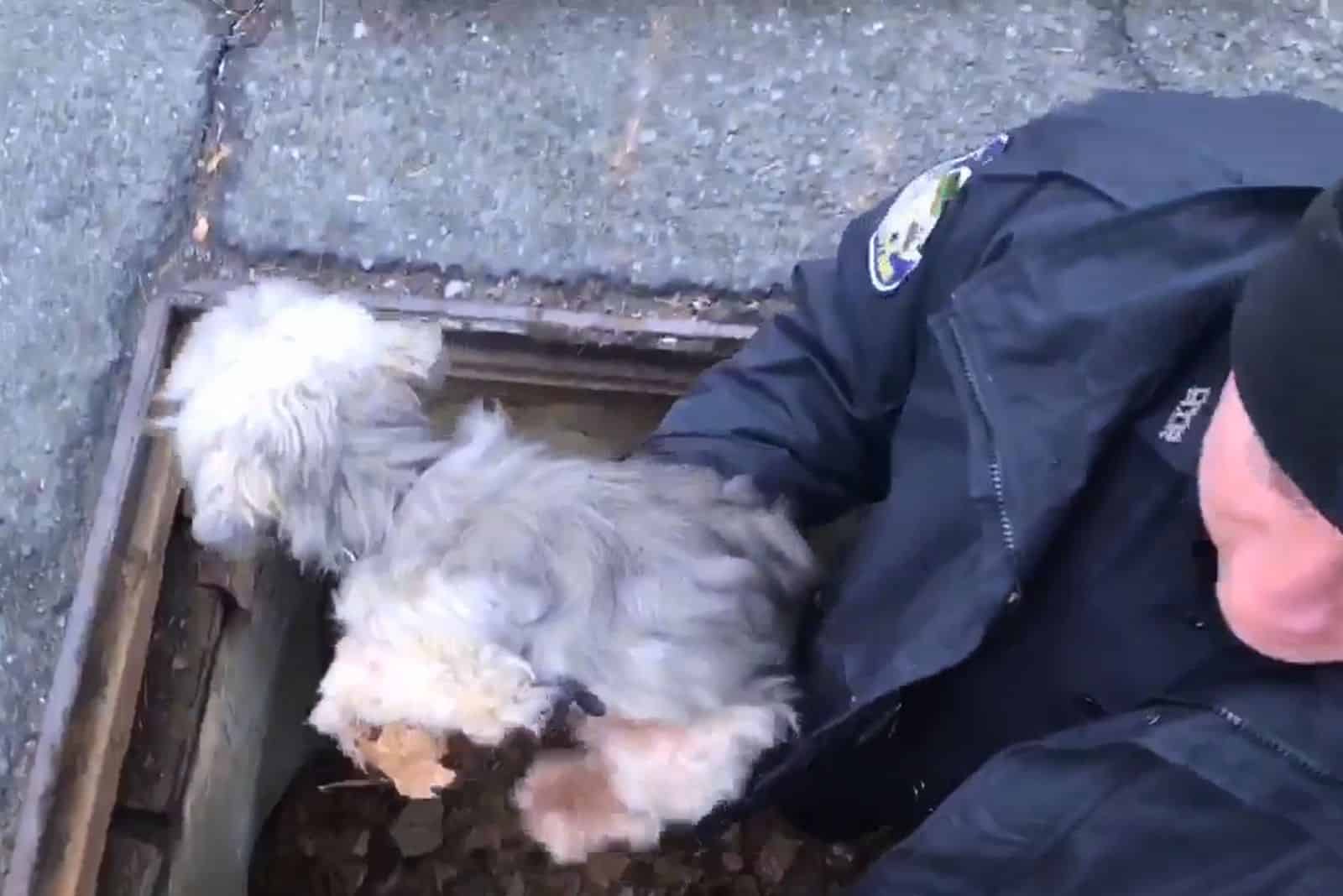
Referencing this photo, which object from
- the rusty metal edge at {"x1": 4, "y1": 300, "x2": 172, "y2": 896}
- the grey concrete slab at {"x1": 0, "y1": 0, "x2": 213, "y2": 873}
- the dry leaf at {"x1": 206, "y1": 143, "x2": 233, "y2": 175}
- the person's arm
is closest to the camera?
the person's arm

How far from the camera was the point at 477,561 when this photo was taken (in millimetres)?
714

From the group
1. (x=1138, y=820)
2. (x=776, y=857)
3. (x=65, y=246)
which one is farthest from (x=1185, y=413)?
(x=65, y=246)

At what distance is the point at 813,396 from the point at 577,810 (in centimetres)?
33

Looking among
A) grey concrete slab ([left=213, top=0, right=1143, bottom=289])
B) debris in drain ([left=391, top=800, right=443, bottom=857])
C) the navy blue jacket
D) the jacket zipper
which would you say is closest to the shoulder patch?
the navy blue jacket

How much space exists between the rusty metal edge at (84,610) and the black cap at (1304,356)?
2.71 feet

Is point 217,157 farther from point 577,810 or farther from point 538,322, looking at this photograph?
point 577,810

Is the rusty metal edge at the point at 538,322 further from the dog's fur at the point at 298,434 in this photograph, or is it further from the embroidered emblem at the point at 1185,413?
the embroidered emblem at the point at 1185,413

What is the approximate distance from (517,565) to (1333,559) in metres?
0.38

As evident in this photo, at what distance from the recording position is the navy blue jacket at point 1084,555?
70cm

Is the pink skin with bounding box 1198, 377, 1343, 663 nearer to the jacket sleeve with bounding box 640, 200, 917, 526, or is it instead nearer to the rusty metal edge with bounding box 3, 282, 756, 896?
the jacket sleeve with bounding box 640, 200, 917, 526

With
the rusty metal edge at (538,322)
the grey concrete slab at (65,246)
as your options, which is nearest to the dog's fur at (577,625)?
the rusty metal edge at (538,322)

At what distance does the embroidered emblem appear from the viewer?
2.46ft

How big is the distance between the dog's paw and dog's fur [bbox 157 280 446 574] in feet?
0.58

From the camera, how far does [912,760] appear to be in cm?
97
